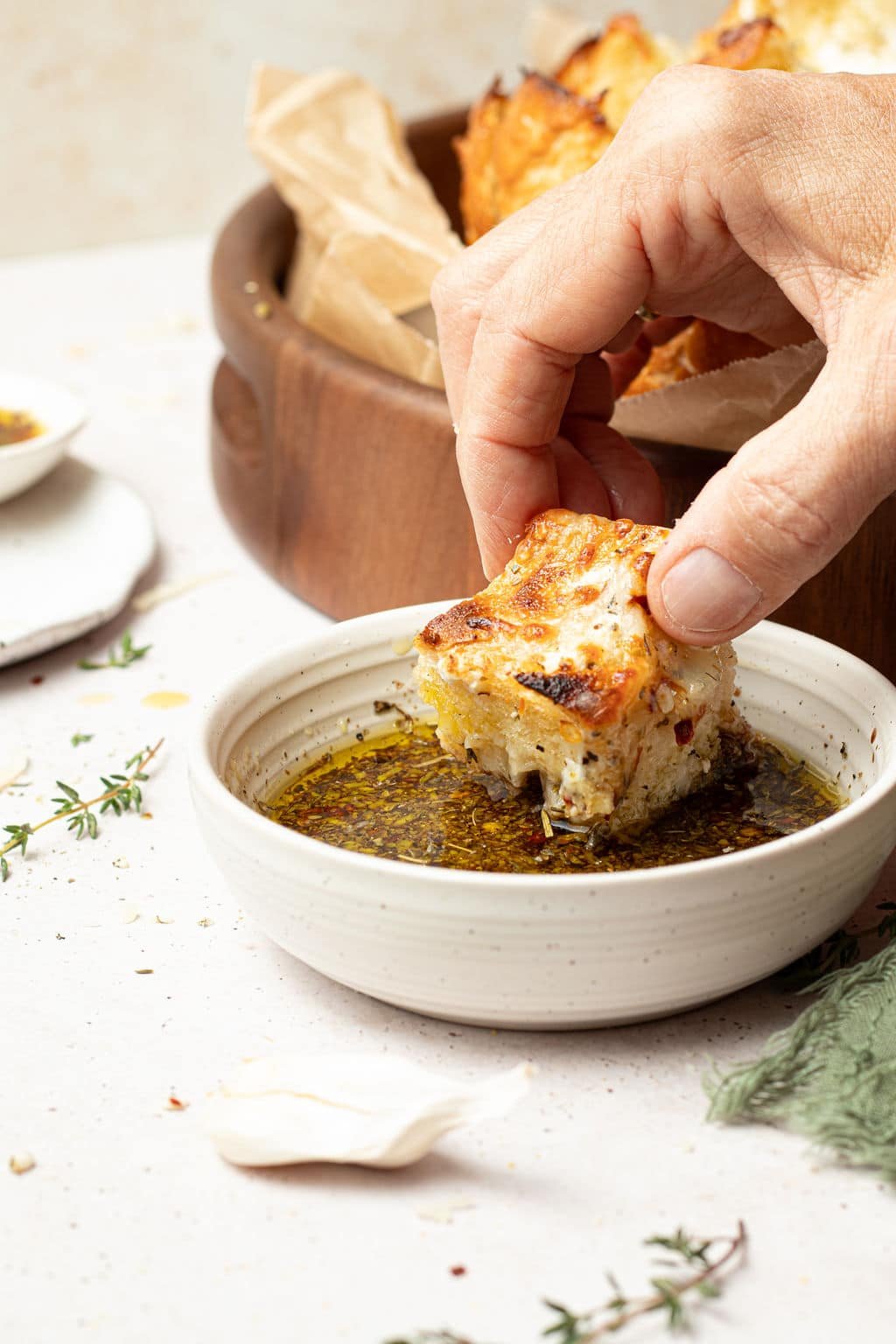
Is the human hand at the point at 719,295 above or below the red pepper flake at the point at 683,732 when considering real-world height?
above

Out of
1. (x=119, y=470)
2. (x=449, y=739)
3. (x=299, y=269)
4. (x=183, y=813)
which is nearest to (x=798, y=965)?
(x=449, y=739)

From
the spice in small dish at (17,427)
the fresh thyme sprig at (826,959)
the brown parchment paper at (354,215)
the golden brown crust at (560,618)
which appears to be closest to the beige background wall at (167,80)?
the brown parchment paper at (354,215)

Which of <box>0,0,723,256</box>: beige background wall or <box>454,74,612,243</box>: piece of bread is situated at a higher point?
<box>454,74,612,243</box>: piece of bread

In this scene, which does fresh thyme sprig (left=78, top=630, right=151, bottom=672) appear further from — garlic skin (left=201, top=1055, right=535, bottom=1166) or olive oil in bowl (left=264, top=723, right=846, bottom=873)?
garlic skin (left=201, top=1055, right=535, bottom=1166)

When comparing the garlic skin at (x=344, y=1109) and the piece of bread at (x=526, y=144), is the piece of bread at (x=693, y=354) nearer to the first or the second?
the piece of bread at (x=526, y=144)

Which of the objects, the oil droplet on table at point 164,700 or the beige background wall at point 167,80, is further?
the beige background wall at point 167,80

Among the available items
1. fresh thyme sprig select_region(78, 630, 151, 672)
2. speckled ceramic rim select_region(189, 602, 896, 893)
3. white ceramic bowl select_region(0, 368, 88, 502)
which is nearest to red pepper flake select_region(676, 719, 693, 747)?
speckled ceramic rim select_region(189, 602, 896, 893)

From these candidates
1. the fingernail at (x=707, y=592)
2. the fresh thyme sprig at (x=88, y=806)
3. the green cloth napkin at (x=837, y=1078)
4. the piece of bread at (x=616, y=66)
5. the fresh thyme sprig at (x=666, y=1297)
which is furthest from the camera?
the piece of bread at (x=616, y=66)

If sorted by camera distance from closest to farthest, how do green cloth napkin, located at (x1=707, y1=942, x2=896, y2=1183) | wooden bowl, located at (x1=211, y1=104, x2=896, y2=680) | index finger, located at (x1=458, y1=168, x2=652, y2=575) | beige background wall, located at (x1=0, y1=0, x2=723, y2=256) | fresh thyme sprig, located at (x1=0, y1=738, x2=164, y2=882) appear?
green cloth napkin, located at (x1=707, y1=942, x2=896, y2=1183) < index finger, located at (x1=458, y1=168, x2=652, y2=575) < fresh thyme sprig, located at (x1=0, y1=738, x2=164, y2=882) < wooden bowl, located at (x1=211, y1=104, x2=896, y2=680) < beige background wall, located at (x1=0, y1=0, x2=723, y2=256)

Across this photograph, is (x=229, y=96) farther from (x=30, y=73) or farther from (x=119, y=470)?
(x=119, y=470)
